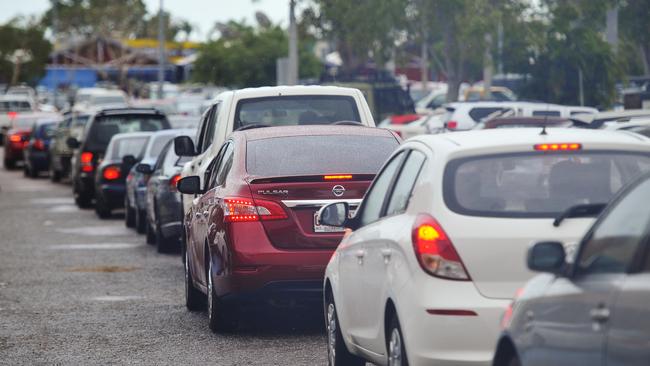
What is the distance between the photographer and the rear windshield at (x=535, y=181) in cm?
741

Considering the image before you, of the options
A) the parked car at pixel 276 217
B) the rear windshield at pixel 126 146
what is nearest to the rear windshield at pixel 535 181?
the parked car at pixel 276 217

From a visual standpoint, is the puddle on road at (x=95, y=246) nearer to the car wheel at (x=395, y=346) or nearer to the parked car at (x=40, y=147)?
the car wheel at (x=395, y=346)

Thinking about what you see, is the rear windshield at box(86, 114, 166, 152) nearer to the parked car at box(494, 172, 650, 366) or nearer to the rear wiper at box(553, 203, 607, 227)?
the rear wiper at box(553, 203, 607, 227)

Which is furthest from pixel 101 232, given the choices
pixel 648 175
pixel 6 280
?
pixel 648 175

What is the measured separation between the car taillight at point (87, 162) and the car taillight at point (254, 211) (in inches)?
703

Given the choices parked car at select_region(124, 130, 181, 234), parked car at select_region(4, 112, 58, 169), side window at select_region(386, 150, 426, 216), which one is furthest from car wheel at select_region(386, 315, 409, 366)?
parked car at select_region(4, 112, 58, 169)

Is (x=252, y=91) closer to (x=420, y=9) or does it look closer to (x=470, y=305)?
(x=470, y=305)

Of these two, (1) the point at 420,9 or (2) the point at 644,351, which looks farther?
(1) the point at 420,9

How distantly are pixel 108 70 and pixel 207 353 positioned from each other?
128512mm

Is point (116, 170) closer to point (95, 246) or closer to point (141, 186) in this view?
point (141, 186)

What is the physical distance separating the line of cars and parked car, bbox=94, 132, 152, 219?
1196 cm

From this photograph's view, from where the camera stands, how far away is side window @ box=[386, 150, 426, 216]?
7971mm

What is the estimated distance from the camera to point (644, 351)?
16.2 feet

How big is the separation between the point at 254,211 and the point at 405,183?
3320mm
